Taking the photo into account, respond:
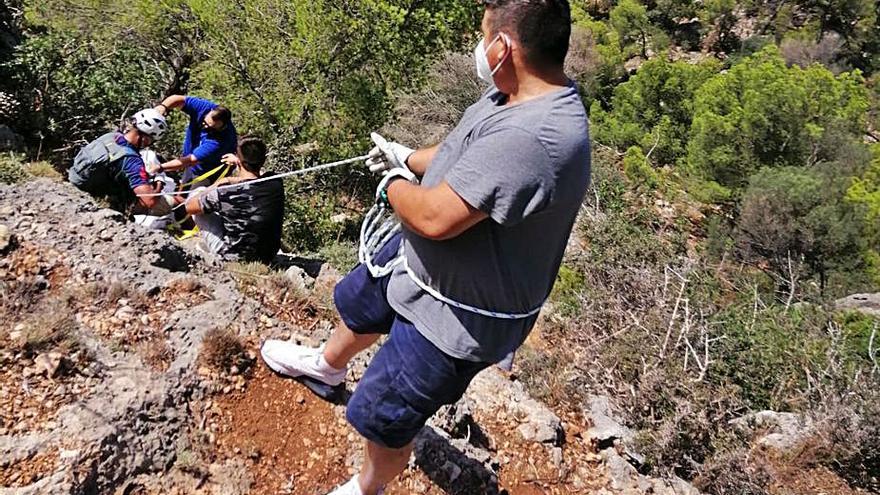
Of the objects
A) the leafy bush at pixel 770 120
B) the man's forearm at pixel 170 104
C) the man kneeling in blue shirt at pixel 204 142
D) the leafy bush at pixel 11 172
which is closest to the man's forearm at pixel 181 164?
the man kneeling in blue shirt at pixel 204 142

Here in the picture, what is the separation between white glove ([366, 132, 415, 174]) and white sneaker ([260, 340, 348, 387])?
861 mm

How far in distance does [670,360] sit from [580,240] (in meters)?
5.10

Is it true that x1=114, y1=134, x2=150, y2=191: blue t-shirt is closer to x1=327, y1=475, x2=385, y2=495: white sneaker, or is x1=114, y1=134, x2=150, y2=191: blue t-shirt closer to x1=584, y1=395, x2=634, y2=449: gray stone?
x1=327, y1=475, x2=385, y2=495: white sneaker

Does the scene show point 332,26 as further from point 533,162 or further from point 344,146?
point 533,162

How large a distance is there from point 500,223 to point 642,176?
50.8 feet

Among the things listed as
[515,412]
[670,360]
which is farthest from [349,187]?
[515,412]

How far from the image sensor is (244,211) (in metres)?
4.86

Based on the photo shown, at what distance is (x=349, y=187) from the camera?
11609 millimetres

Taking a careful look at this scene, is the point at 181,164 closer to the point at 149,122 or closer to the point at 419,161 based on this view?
the point at 149,122

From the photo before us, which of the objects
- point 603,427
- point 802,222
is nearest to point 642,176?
point 802,222

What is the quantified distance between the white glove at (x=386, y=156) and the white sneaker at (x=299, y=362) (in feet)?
2.82

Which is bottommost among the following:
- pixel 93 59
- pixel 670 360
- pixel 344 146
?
pixel 344 146

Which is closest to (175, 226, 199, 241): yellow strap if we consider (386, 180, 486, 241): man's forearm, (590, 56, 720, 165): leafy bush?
(386, 180, 486, 241): man's forearm

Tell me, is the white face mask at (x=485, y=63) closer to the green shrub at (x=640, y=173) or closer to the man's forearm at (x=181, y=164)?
the man's forearm at (x=181, y=164)
